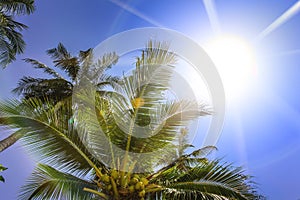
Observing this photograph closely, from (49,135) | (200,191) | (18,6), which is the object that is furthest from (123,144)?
(18,6)

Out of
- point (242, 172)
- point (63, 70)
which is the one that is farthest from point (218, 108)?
point (63, 70)

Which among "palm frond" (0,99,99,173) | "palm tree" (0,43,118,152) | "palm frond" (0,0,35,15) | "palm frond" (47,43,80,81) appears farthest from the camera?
"palm frond" (47,43,80,81)

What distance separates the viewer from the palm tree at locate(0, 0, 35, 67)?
12734 millimetres

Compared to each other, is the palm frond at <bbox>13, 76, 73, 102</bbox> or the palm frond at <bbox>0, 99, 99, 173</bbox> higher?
the palm frond at <bbox>13, 76, 73, 102</bbox>

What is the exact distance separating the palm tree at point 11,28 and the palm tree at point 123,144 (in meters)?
8.10

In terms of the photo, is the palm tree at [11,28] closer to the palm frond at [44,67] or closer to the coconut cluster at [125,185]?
the palm frond at [44,67]

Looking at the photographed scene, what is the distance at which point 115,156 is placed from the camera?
6355 millimetres

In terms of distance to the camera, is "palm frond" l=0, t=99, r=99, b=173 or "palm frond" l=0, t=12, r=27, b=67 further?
"palm frond" l=0, t=12, r=27, b=67

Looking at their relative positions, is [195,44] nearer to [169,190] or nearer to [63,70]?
[169,190]

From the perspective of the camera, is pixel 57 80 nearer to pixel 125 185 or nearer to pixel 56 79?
pixel 56 79

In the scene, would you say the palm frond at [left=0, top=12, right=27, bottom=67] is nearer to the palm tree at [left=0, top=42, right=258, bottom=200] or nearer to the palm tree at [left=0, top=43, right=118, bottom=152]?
the palm tree at [left=0, top=43, right=118, bottom=152]

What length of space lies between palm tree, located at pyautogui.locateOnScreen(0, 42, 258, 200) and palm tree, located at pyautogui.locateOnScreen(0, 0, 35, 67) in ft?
26.6

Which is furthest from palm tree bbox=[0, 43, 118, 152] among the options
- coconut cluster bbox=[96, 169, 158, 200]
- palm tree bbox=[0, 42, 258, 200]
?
coconut cluster bbox=[96, 169, 158, 200]

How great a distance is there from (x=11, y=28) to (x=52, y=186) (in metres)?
9.79
